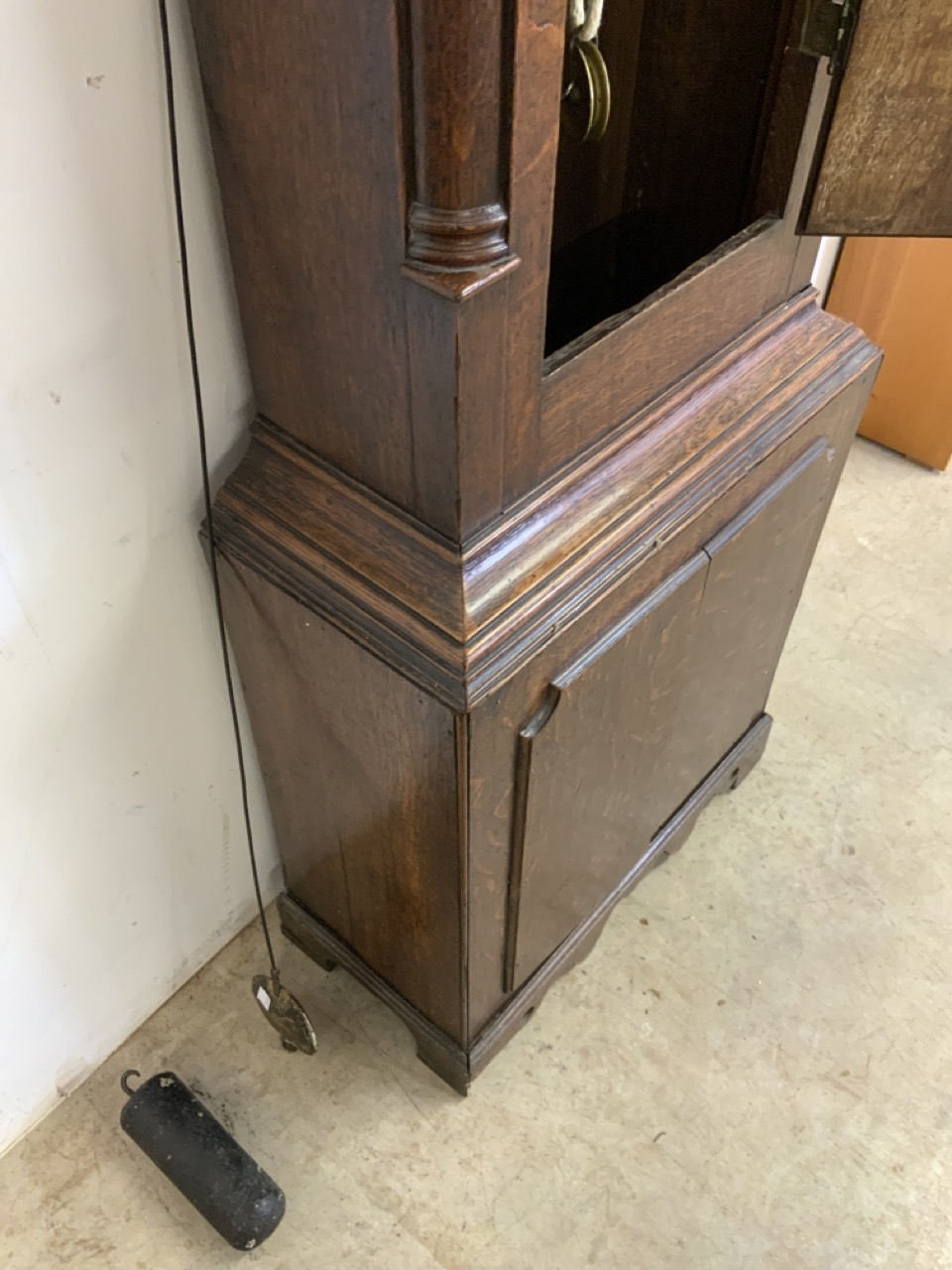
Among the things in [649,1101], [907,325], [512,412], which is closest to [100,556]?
[512,412]

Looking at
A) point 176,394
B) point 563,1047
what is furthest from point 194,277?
point 563,1047

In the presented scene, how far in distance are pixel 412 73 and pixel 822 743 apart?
136cm

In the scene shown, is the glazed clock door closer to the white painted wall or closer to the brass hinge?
the brass hinge

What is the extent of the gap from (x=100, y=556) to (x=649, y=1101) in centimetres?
92

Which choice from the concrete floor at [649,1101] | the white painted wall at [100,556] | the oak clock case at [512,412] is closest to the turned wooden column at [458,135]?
the oak clock case at [512,412]

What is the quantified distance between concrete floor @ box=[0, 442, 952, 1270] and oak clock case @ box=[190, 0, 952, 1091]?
12 centimetres

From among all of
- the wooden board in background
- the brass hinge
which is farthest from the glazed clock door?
the wooden board in background

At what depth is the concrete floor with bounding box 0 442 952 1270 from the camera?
1140 mm

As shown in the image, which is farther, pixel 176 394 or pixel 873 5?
pixel 176 394

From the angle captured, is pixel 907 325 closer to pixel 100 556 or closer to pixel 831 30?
pixel 831 30

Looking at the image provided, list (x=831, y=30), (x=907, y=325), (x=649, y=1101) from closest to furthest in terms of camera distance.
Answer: (x=831, y=30) → (x=649, y=1101) → (x=907, y=325)

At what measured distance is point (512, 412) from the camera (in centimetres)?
73

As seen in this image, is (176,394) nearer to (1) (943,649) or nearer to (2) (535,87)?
(2) (535,87)

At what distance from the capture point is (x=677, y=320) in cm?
87
